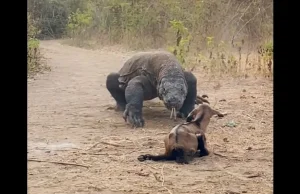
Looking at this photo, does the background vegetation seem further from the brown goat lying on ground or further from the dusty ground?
the brown goat lying on ground

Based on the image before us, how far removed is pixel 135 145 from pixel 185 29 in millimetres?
5536

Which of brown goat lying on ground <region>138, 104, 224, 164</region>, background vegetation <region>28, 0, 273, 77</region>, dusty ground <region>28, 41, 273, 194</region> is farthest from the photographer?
background vegetation <region>28, 0, 273, 77</region>

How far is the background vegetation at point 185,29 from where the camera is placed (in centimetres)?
939

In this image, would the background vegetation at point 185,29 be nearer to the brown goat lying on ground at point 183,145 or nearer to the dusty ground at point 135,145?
the dusty ground at point 135,145

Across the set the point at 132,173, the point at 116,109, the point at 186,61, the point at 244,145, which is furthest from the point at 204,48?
the point at 132,173

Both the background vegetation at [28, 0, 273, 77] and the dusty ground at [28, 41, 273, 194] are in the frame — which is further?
the background vegetation at [28, 0, 273, 77]

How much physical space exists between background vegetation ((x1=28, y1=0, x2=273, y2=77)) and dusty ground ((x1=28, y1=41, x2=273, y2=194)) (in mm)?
1410

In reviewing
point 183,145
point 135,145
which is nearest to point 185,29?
point 135,145

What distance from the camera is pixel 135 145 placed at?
4.43 m

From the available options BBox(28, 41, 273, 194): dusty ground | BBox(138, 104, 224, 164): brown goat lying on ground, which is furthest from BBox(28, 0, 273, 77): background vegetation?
BBox(138, 104, 224, 164): brown goat lying on ground

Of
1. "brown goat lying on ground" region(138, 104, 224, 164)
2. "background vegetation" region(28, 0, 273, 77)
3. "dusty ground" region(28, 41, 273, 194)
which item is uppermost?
→ "background vegetation" region(28, 0, 273, 77)

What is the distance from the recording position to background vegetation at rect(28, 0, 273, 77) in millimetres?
9391

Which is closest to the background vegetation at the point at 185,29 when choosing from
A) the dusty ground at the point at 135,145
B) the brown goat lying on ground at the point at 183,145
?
the dusty ground at the point at 135,145

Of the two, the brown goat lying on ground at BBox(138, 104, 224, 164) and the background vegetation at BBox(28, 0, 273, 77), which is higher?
the background vegetation at BBox(28, 0, 273, 77)
